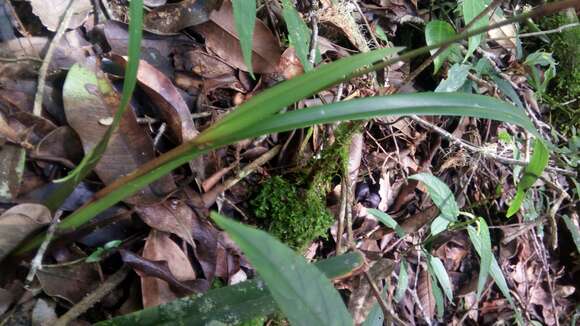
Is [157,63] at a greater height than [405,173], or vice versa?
[157,63]

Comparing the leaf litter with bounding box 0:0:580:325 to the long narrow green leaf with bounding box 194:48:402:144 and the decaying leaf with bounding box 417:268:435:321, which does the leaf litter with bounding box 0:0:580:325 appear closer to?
the decaying leaf with bounding box 417:268:435:321

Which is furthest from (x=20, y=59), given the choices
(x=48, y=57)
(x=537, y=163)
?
(x=537, y=163)

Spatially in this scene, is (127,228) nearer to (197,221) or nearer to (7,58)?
(197,221)

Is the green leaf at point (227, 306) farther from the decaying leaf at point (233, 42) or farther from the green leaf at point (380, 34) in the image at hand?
the green leaf at point (380, 34)

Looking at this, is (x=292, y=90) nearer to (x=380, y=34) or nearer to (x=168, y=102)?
(x=168, y=102)

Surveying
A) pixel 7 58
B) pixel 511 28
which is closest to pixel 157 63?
pixel 7 58

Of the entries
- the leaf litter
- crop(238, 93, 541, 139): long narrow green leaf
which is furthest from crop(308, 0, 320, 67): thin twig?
crop(238, 93, 541, 139): long narrow green leaf
